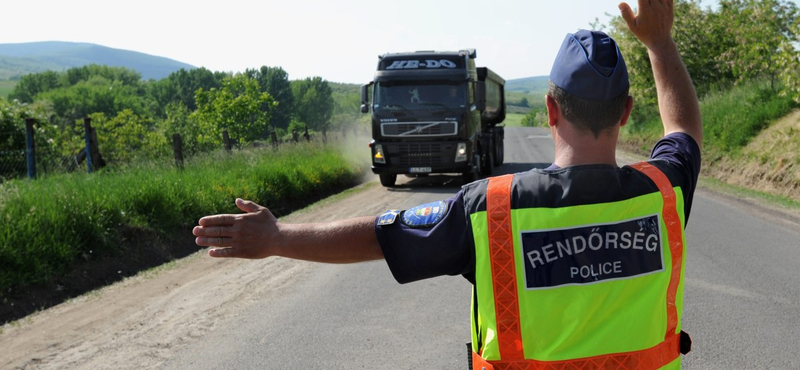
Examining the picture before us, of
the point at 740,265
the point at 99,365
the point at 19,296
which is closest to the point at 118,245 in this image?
the point at 19,296

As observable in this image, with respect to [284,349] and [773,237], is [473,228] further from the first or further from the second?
[773,237]

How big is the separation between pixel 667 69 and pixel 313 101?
147 meters

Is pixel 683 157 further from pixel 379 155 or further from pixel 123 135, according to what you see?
pixel 123 135

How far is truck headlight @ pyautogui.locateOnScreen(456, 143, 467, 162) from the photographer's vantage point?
18219 millimetres

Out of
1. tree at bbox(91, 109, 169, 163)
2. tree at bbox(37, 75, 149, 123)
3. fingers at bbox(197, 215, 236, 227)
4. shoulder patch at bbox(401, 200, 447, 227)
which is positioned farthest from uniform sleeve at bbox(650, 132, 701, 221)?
tree at bbox(37, 75, 149, 123)

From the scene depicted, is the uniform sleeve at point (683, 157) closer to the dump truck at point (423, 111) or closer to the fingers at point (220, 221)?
the fingers at point (220, 221)

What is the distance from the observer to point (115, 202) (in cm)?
1016

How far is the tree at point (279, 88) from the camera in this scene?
135875 millimetres

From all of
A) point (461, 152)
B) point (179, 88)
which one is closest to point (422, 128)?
point (461, 152)

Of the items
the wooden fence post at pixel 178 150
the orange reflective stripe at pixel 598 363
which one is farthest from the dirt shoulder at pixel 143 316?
the wooden fence post at pixel 178 150

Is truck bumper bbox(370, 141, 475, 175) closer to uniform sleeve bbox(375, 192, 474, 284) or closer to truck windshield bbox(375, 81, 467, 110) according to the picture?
truck windshield bbox(375, 81, 467, 110)

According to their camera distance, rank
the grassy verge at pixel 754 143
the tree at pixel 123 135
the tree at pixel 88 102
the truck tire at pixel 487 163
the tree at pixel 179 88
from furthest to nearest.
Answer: the tree at pixel 179 88, the tree at pixel 88 102, the tree at pixel 123 135, the truck tire at pixel 487 163, the grassy verge at pixel 754 143

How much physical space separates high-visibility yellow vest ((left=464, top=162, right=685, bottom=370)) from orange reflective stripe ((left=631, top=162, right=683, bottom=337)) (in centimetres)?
5

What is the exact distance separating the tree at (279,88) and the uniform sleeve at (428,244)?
135 metres
